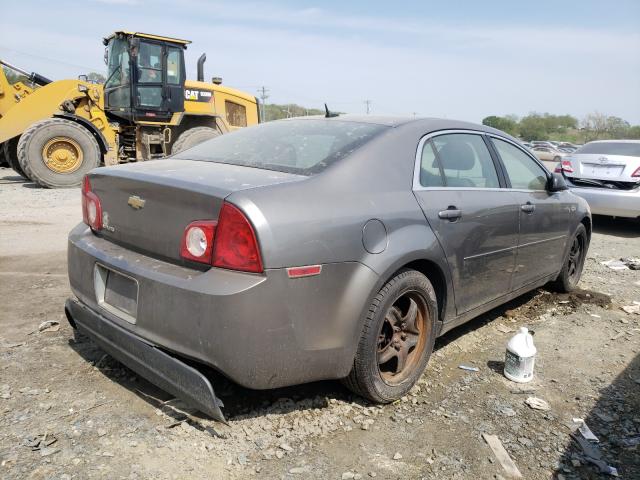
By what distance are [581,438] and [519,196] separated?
5.89 feet

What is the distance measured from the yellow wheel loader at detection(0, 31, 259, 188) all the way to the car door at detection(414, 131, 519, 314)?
9.15 meters

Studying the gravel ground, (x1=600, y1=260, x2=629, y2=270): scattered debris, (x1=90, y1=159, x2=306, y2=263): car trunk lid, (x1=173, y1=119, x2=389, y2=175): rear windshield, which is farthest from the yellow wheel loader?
(x1=90, y1=159, x2=306, y2=263): car trunk lid

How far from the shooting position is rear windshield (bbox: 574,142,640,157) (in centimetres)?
825

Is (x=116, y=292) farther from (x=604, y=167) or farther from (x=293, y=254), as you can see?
(x=604, y=167)

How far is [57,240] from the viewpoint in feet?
20.7

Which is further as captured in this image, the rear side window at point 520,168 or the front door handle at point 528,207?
the rear side window at point 520,168

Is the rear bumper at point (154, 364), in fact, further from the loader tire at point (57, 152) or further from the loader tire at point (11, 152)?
the loader tire at point (11, 152)

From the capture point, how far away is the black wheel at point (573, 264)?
4.90m

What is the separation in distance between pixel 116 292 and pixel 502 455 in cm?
206

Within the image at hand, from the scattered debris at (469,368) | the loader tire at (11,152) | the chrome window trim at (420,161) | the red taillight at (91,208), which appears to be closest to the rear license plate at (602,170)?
the chrome window trim at (420,161)

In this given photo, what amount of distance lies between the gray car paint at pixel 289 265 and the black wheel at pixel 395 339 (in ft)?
0.34

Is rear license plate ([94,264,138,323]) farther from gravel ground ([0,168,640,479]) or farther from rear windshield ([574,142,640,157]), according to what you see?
rear windshield ([574,142,640,157])

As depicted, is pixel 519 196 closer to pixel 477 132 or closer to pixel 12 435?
pixel 477 132

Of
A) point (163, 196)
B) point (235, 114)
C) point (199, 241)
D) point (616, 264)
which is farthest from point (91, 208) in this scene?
point (235, 114)
